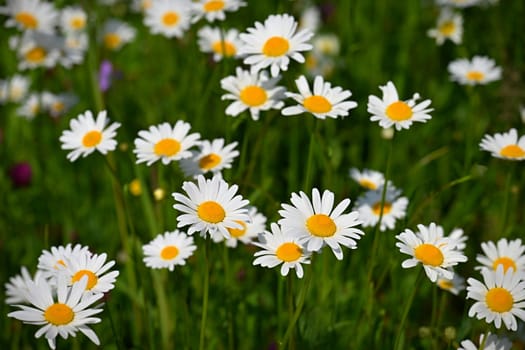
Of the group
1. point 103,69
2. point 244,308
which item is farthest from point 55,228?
point 244,308

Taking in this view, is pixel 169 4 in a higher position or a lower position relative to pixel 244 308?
higher

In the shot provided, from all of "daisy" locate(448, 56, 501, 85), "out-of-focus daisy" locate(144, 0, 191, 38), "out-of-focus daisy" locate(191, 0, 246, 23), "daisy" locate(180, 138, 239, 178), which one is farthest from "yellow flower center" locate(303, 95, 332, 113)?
"out-of-focus daisy" locate(144, 0, 191, 38)

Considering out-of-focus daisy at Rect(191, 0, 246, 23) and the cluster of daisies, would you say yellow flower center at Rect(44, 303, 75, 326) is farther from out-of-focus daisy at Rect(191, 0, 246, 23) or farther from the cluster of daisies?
out-of-focus daisy at Rect(191, 0, 246, 23)

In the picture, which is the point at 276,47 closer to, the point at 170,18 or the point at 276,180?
the point at 276,180

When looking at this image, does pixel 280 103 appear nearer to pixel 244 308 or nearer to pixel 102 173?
pixel 244 308

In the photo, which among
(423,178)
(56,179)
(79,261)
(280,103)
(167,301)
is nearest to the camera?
(79,261)

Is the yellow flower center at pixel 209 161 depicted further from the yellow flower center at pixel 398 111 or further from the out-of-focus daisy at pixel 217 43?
the out-of-focus daisy at pixel 217 43
